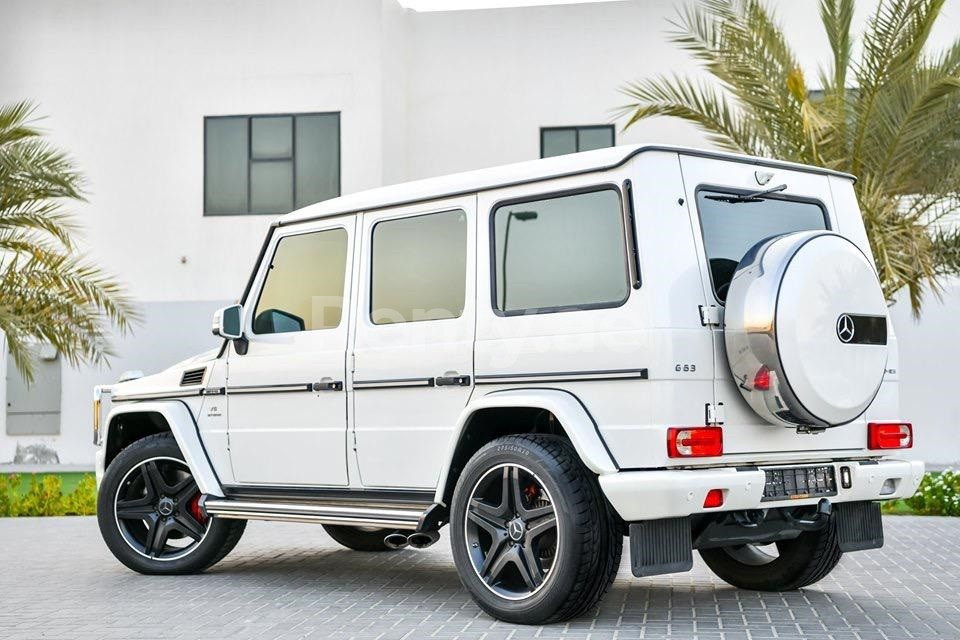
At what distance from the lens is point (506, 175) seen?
702 centimetres

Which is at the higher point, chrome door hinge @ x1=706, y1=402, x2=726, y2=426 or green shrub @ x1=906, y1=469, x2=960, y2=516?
chrome door hinge @ x1=706, y1=402, x2=726, y2=426

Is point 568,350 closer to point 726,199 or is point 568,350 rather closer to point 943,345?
point 726,199

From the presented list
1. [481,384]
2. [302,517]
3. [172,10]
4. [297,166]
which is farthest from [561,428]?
[172,10]

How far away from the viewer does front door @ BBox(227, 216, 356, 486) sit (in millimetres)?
7723

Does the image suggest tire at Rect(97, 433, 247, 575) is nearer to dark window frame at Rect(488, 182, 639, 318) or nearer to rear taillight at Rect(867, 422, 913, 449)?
dark window frame at Rect(488, 182, 639, 318)

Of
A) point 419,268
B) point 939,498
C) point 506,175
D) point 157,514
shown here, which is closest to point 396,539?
point 419,268

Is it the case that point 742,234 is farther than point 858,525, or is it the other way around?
point 858,525

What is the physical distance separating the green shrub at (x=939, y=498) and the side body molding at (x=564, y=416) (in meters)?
7.38

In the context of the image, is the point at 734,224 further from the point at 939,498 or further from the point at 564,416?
the point at 939,498

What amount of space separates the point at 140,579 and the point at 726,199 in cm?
463

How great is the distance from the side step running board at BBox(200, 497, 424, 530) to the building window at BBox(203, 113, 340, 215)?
1349 cm

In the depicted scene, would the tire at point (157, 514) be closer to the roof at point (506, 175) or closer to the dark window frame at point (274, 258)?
the dark window frame at point (274, 258)

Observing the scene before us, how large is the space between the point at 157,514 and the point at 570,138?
14.1 metres

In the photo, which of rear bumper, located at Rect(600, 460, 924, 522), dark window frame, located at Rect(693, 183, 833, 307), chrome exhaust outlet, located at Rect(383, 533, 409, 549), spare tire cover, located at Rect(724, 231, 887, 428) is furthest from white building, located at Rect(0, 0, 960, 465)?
rear bumper, located at Rect(600, 460, 924, 522)
